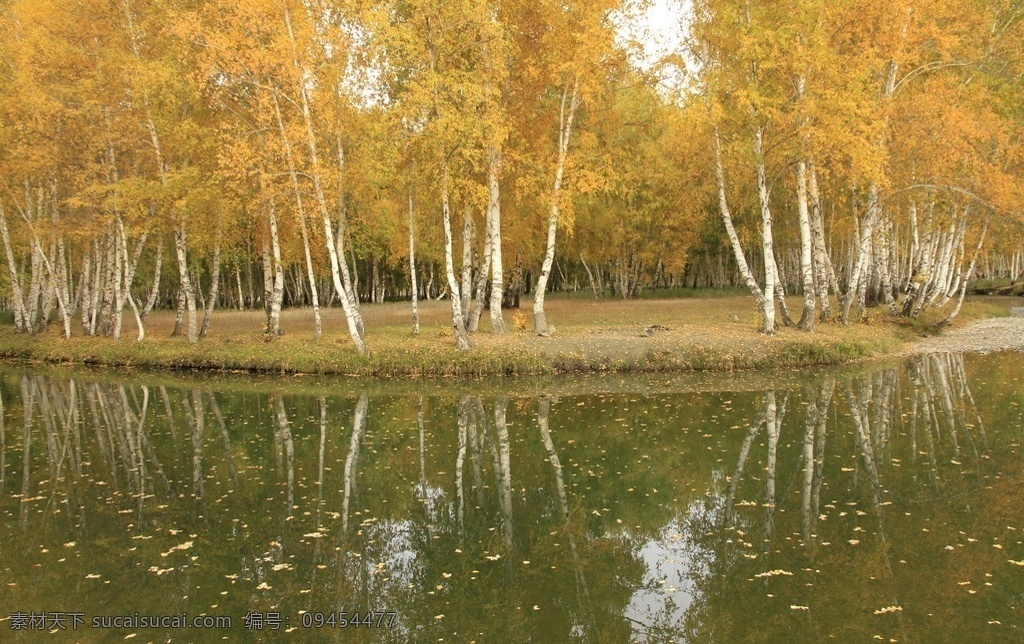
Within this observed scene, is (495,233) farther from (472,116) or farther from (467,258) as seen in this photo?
(472,116)

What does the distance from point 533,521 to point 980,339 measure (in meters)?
27.1

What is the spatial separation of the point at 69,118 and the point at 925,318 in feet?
125

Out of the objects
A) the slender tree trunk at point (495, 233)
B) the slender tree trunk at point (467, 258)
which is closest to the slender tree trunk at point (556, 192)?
the slender tree trunk at point (495, 233)

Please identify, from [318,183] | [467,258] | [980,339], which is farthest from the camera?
[467,258]

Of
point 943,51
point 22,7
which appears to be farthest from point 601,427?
point 22,7

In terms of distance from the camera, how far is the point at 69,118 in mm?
29609

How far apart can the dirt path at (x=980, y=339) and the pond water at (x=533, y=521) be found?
8.45 meters

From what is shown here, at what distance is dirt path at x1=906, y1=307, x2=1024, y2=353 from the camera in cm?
2716

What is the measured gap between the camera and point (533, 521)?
10.5 metres

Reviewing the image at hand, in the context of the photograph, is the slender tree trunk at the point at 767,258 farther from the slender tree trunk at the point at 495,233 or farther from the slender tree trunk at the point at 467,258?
the slender tree trunk at the point at 467,258

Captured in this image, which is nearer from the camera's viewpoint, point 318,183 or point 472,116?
point 472,116

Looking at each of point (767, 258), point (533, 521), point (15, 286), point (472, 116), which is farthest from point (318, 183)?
point (15, 286)

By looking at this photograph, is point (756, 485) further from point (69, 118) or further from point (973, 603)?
point (69, 118)

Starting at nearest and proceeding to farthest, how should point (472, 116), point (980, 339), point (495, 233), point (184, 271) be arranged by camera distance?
point (472, 116) → point (495, 233) → point (980, 339) → point (184, 271)
